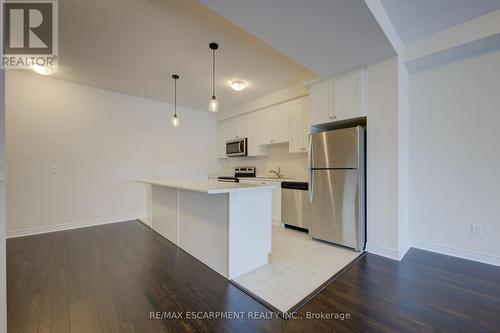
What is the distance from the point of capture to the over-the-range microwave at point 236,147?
5008 mm

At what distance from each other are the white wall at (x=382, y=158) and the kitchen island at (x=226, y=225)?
4.73ft

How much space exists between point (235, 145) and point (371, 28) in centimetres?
362

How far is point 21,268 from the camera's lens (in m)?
2.22

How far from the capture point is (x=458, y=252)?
2549 mm

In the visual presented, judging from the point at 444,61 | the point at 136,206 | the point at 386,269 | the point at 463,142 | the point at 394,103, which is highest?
the point at 444,61

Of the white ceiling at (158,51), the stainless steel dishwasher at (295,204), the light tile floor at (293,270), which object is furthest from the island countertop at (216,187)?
the white ceiling at (158,51)

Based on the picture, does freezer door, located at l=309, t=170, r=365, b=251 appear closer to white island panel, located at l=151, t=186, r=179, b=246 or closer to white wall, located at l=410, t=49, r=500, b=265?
white wall, located at l=410, t=49, r=500, b=265

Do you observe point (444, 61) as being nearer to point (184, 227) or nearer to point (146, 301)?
point (184, 227)

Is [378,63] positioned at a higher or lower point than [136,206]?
higher

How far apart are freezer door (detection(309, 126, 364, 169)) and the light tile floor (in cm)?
117

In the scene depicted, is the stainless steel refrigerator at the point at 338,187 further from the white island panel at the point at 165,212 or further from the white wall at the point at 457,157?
the white island panel at the point at 165,212

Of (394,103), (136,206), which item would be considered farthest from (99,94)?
(394,103)
